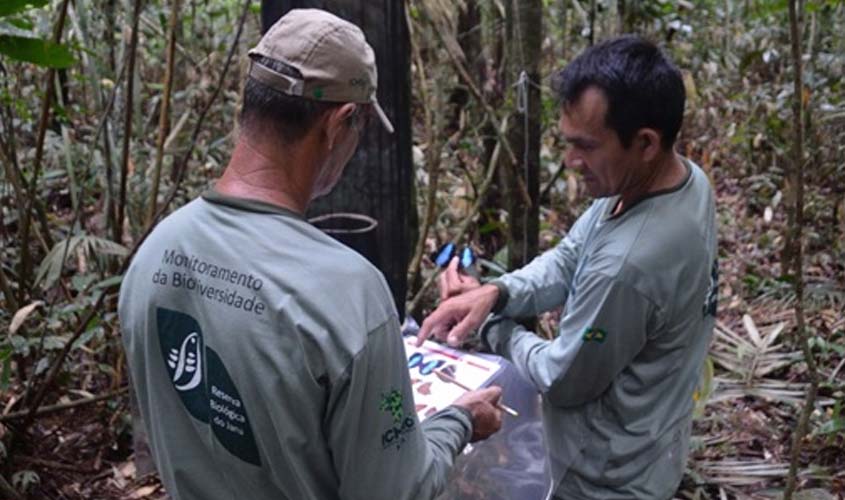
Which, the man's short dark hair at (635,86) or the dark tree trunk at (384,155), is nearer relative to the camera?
the man's short dark hair at (635,86)

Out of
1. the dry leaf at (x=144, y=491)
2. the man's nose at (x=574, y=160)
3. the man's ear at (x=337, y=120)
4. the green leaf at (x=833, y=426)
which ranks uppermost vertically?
the man's ear at (x=337, y=120)

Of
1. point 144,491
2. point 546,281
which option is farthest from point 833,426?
point 144,491

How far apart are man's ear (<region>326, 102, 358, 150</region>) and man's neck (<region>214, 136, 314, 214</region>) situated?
5 centimetres

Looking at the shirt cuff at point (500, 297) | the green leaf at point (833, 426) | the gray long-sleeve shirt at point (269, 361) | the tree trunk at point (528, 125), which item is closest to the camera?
the gray long-sleeve shirt at point (269, 361)

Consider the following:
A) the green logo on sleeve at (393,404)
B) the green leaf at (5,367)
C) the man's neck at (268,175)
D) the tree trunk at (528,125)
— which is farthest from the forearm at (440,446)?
the green leaf at (5,367)

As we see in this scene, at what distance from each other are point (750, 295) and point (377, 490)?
444 cm

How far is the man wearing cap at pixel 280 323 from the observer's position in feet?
3.89

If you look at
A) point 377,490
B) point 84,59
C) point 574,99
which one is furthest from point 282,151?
point 84,59

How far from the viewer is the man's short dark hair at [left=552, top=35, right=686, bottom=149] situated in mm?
1753

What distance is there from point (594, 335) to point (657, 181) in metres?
0.36

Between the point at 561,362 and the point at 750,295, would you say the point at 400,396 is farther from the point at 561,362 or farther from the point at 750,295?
the point at 750,295

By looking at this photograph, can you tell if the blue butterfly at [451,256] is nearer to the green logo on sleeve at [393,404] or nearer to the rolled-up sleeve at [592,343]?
the rolled-up sleeve at [592,343]

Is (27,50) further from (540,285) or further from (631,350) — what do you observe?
(631,350)

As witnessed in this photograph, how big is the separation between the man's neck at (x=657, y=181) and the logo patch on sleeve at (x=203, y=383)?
96cm
